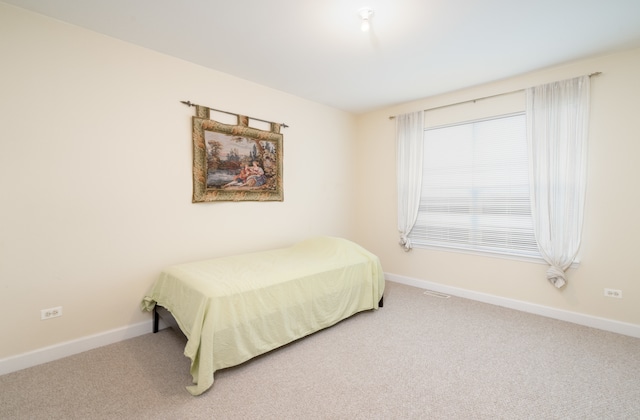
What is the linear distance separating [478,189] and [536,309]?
146 cm

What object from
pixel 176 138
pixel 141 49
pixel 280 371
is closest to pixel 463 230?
pixel 280 371

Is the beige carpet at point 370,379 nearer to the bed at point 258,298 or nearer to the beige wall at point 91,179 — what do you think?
the bed at point 258,298

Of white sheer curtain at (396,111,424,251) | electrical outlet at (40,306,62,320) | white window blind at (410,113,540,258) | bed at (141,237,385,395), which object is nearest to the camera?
bed at (141,237,385,395)

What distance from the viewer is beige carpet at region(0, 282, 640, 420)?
169 centimetres

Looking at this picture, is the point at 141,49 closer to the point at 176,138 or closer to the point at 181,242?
the point at 176,138

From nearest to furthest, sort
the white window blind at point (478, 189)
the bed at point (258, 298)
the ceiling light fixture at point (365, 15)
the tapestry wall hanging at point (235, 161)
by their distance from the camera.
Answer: the bed at point (258, 298) < the ceiling light fixture at point (365, 15) < the tapestry wall hanging at point (235, 161) < the white window blind at point (478, 189)

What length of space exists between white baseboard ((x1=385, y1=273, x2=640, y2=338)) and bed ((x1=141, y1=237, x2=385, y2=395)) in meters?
1.05

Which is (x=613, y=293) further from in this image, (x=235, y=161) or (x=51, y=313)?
(x=51, y=313)

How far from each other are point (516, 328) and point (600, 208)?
1.41 m

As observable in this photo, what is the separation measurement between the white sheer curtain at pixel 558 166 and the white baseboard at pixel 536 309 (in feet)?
1.11

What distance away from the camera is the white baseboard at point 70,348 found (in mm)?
2068

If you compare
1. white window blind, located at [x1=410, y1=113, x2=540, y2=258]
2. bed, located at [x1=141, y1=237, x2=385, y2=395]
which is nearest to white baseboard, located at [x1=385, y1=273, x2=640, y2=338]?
white window blind, located at [x1=410, y1=113, x2=540, y2=258]

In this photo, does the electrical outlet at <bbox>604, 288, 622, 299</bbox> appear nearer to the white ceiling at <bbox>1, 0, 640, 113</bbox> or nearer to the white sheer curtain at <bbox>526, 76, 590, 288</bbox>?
the white sheer curtain at <bbox>526, 76, 590, 288</bbox>

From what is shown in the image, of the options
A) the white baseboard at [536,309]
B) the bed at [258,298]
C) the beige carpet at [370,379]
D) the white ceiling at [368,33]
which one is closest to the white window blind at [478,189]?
the white baseboard at [536,309]
